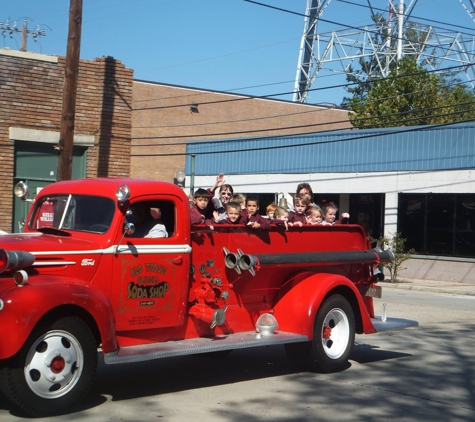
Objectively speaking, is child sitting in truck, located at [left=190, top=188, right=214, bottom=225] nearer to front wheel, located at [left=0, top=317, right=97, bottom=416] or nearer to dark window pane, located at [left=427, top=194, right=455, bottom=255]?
front wheel, located at [left=0, top=317, right=97, bottom=416]

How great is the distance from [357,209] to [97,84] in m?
11.6

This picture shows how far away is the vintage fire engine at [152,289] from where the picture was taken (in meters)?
6.20

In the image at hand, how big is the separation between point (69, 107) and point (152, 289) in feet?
31.2

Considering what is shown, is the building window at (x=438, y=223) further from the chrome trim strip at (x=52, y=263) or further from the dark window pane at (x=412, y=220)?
the chrome trim strip at (x=52, y=263)

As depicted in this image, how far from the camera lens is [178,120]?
42.8 meters

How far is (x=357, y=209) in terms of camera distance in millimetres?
27891

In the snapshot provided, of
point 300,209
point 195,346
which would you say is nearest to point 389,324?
point 300,209

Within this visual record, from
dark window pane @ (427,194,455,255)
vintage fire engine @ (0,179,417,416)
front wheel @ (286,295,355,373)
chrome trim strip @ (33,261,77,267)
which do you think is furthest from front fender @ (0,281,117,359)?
dark window pane @ (427,194,455,255)

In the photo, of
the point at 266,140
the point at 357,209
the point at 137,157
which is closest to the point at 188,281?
the point at 357,209

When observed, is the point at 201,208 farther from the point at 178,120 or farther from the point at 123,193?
the point at 178,120

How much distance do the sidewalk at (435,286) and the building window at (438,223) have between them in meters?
1.23

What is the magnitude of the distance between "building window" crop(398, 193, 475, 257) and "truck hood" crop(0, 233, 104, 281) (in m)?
19.3

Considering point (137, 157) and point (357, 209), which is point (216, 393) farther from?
point (137, 157)

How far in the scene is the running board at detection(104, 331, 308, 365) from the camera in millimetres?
6621
